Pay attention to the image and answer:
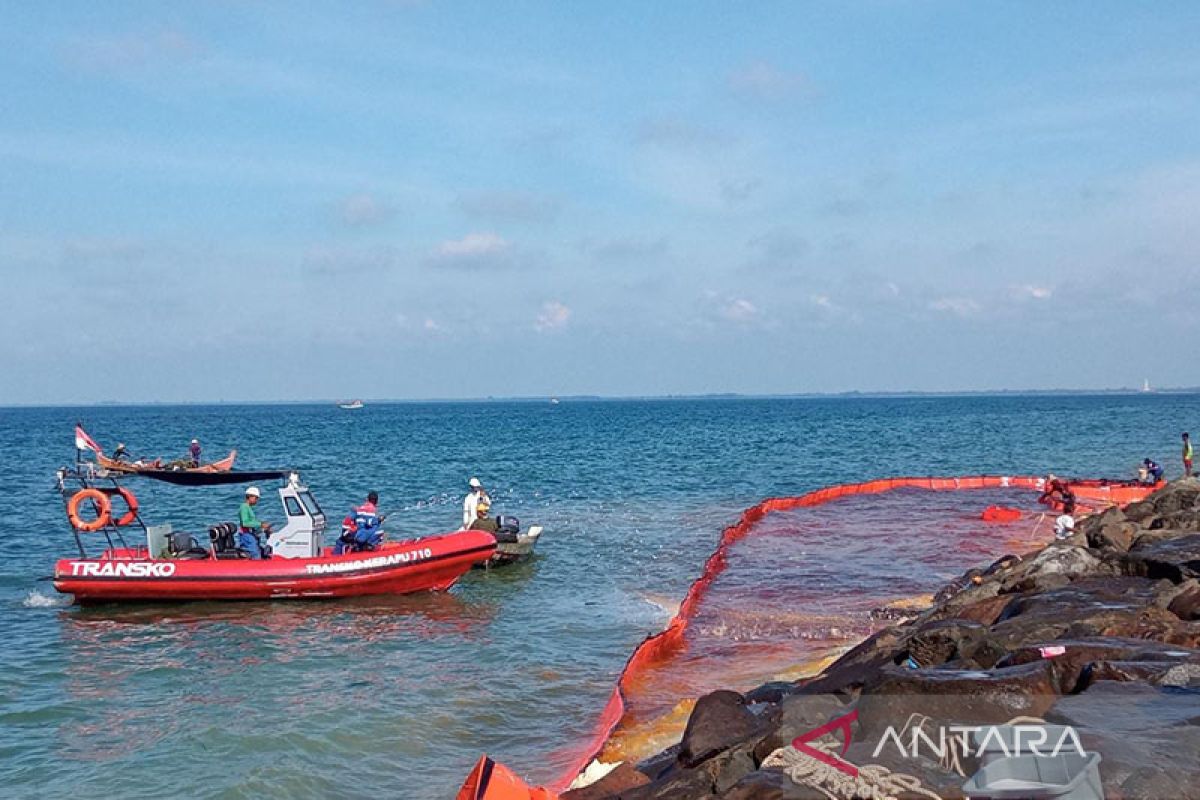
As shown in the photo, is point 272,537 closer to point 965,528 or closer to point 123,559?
point 123,559

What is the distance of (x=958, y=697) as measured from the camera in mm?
5840

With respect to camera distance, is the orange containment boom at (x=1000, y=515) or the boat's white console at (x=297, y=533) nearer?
the boat's white console at (x=297, y=533)

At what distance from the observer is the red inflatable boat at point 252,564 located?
53.7ft

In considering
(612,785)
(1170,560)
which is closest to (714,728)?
(612,785)

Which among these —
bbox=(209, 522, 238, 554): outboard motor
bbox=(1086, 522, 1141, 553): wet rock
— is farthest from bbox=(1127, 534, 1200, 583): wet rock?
bbox=(209, 522, 238, 554): outboard motor

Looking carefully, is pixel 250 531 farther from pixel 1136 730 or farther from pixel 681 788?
pixel 1136 730

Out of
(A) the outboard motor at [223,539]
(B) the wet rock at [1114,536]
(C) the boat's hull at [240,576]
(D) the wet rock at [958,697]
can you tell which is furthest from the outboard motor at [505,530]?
(D) the wet rock at [958,697]

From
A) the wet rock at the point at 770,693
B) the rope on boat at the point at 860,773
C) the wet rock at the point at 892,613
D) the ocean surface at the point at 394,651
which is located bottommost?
the ocean surface at the point at 394,651

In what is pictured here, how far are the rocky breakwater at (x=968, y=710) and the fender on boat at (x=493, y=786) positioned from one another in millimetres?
617

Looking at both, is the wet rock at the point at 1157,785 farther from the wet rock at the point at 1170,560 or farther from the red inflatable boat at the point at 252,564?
the red inflatable boat at the point at 252,564

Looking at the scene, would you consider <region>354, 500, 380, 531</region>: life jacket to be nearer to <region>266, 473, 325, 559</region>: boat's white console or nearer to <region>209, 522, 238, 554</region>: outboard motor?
<region>266, 473, 325, 559</region>: boat's white console

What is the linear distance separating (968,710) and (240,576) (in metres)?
13.4

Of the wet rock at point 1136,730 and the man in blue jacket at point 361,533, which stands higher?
the wet rock at point 1136,730

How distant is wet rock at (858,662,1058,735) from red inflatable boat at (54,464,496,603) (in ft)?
39.1
